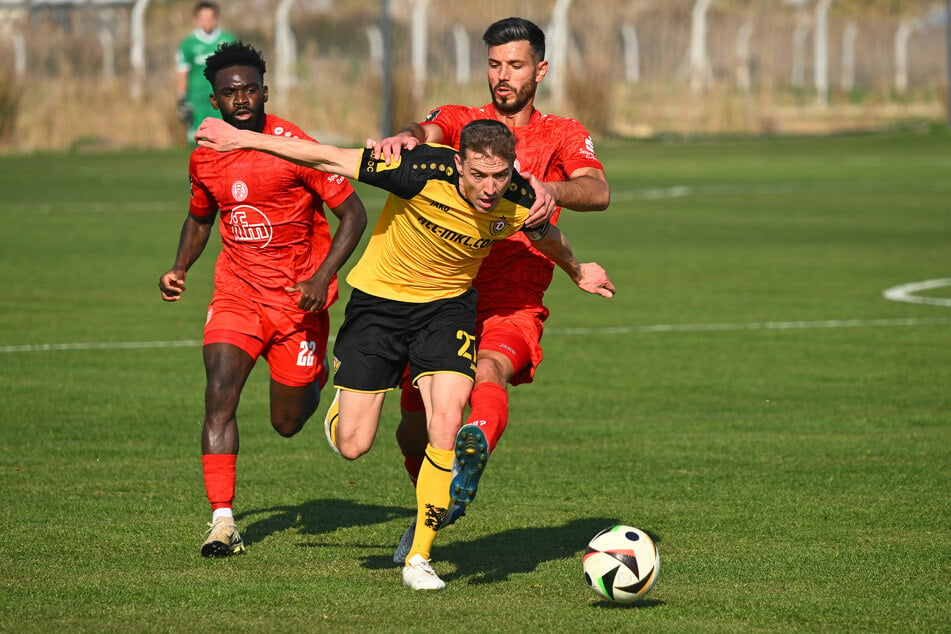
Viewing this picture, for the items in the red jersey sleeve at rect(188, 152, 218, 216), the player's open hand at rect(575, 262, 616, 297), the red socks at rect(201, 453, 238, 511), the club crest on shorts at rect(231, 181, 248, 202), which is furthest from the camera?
the red jersey sleeve at rect(188, 152, 218, 216)

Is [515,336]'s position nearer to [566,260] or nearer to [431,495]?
[566,260]

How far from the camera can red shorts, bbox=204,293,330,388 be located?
8.09 meters

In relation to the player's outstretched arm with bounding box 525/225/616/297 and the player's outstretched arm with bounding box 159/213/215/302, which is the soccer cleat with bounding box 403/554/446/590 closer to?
the player's outstretched arm with bounding box 525/225/616/297

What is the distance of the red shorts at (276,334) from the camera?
8.09m

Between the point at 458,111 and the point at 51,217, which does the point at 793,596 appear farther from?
the point at 51,217

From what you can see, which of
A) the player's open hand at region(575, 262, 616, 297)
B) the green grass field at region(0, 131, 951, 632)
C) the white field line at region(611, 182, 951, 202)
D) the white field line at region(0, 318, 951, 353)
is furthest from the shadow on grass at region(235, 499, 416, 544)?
the white field line at region(611, 182, 951, 202)

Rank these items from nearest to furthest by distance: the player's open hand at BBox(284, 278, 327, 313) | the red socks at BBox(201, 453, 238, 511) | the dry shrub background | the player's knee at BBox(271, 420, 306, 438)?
1. the red socks at BBox(201, 453, 238, 511)
2. the player's open hand at BBox(284, 278, 327, 313)
3. the player's knee at BBox(271, 420, 306, 438)
4. the dry shrub background

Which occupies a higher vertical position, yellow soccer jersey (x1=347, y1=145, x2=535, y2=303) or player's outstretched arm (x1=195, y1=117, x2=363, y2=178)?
player's outstretched arm (x1=195, y1=117, x2=363, y2=178)

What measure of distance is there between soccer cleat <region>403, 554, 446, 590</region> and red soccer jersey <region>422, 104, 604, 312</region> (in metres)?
1.60

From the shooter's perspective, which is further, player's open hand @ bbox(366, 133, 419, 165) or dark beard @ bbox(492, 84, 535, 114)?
dark beard @ bbox(492, 84, 535, 114)

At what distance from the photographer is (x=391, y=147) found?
282 inches

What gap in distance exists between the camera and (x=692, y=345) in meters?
14.5

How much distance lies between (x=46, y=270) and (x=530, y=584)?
43.4ft

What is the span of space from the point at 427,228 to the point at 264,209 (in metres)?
1.25
